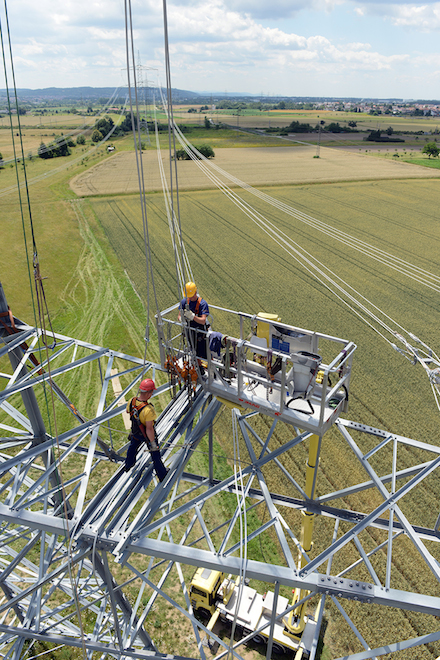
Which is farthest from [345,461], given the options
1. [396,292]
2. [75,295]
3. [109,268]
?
[109,268]

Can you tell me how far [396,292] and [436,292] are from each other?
2.86 m

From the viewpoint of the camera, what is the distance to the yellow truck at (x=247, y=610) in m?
10.8

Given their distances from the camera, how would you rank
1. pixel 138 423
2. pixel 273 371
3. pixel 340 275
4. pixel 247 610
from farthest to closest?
pixel 340 275, pixel 247 610, pixel 273 371, pixel 138 423

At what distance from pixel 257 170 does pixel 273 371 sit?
2610 inches

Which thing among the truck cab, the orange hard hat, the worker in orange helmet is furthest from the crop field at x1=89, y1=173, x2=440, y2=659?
the orange hard hat

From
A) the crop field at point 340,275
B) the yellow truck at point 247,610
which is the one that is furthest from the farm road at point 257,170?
the yellow truck at point 247,610

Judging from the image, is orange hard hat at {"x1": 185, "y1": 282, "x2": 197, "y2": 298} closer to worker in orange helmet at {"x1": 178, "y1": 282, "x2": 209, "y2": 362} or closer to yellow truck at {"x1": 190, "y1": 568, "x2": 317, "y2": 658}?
worker in orange helmet at {"x1": 178, "y1": 282, "x2": 209, "y2": 362}

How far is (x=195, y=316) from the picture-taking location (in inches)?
395

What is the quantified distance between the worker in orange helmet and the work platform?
0.48 ft

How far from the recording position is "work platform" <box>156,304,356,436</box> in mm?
8531

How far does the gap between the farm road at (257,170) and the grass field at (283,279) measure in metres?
1.35

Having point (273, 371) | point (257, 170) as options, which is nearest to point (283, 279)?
point (273, 371)

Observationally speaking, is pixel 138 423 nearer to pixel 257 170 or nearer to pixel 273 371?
pixel 273 371

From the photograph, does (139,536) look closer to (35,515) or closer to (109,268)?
(35,515)
